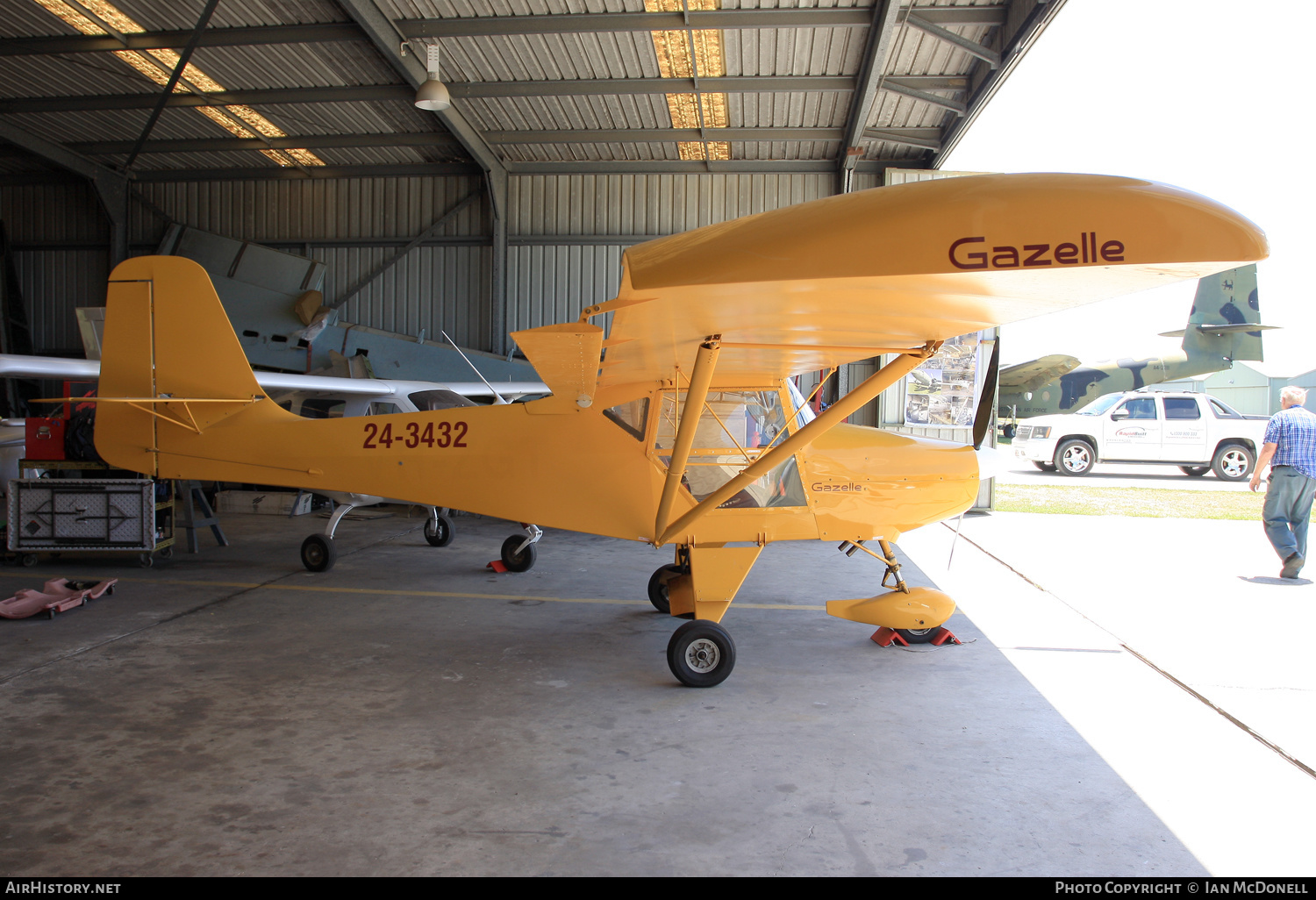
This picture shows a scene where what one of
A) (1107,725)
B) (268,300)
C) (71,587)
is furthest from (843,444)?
(268,300)

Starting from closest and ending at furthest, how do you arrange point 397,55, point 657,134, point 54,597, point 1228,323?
point 54,597 → point 397,55 → point 657,134 → point 1228,323

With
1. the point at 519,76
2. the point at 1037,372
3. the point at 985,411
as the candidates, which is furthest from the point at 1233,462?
the point at 519,76

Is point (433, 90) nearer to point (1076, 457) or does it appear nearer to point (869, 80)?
point (869, 80)

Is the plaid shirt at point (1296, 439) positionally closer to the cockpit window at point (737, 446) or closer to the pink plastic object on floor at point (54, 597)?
the cockpit window at point (737, 446)

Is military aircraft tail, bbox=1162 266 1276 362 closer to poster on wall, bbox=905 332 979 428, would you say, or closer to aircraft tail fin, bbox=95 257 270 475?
poster on wall, bbox=905 332 979 428

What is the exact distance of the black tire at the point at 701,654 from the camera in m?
4.28

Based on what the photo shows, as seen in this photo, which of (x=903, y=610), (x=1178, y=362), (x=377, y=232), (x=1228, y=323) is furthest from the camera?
(x=1178, y=362)

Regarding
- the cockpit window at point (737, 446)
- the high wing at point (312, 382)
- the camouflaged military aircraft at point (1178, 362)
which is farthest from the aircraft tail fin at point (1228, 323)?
the cockpit window at point (737, 446)

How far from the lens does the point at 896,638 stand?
5.14 meters

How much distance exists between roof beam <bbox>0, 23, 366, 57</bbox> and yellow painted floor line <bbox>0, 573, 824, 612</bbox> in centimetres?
776

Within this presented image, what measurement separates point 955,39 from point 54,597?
11.6 m

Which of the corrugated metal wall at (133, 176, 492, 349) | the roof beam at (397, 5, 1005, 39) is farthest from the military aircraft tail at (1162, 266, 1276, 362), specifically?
the corrugated metal wall at (133, 176, 492, 349)

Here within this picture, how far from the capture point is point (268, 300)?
43.3 ft
